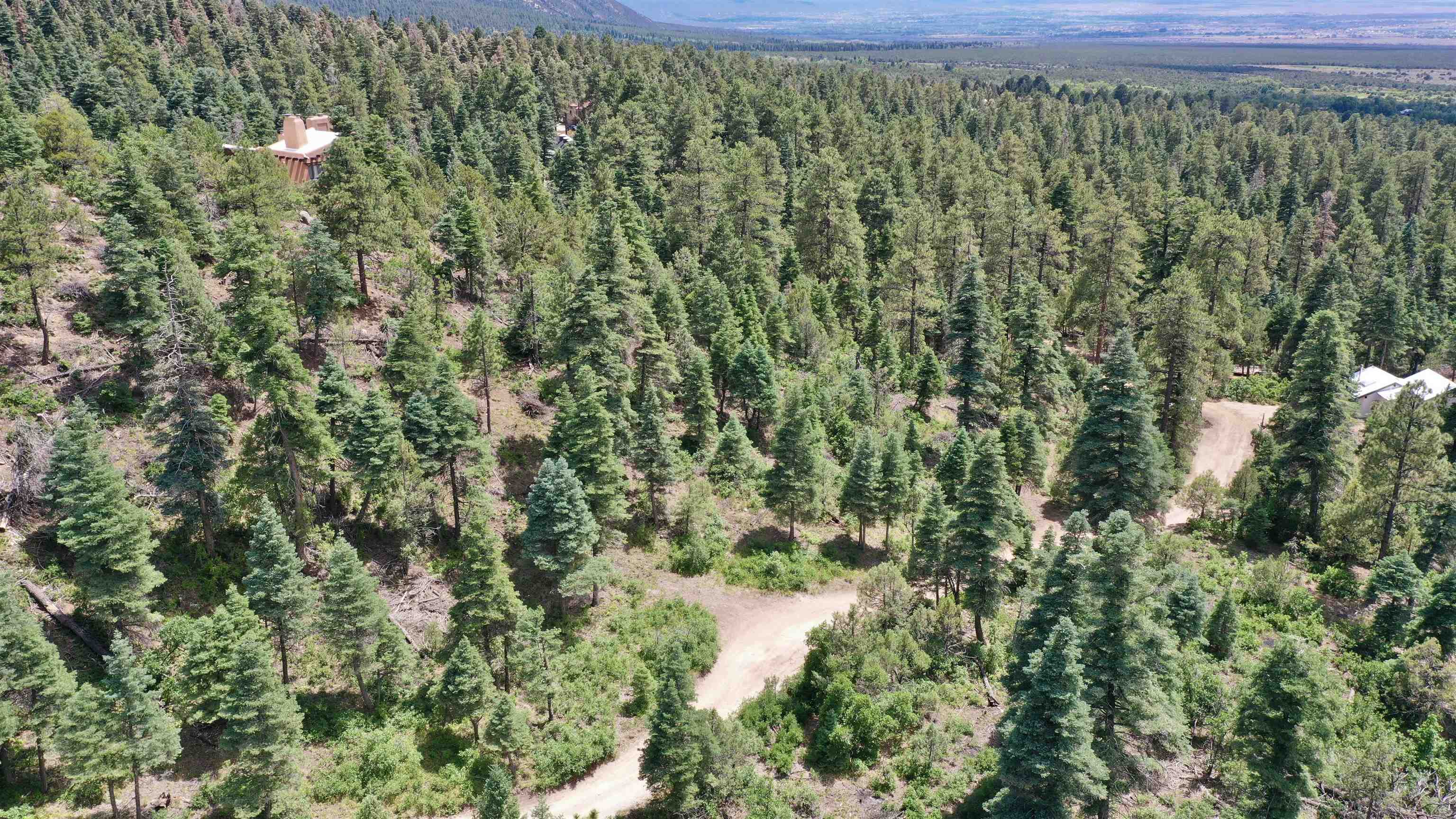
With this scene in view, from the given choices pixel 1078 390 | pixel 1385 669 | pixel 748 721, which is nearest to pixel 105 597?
pixel 748 721

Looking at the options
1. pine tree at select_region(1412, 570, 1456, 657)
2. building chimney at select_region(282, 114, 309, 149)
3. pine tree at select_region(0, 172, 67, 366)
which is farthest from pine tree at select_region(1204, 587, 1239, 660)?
building chimney at select_region(282, 114, 309, 149)

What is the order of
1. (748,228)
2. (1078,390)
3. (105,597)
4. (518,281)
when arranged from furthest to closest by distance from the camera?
(748,228)
(1078,390)
(518,281)
(105,597)

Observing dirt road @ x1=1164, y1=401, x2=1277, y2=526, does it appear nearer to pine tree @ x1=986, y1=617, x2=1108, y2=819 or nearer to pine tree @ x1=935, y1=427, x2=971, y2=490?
pine tree @ x1=935, y1=427, x2=971, y2=490

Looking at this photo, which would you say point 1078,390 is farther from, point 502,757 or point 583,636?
point 502,757

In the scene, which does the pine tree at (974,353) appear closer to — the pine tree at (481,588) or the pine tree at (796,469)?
the pine tree at (796,469)

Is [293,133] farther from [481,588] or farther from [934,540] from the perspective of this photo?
[934,540]
